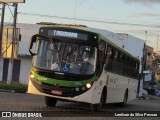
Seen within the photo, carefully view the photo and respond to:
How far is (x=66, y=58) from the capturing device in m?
17.5

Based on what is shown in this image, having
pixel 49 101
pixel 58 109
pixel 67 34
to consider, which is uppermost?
pixel 67 34

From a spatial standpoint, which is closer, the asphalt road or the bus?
the asphalt road

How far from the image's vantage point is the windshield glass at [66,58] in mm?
17531

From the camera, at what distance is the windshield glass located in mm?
17531

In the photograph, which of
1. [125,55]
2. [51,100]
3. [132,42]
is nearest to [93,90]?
[51,100]

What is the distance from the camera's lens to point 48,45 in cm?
1798

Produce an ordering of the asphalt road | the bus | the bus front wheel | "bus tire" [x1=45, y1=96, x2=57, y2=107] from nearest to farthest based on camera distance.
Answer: the asphalt road → the bus → the bus front wheel → "bus tire" [x1=45, y1=96, x2=57, y2=107]

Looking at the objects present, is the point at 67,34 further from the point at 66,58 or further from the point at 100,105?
the point at 100,105

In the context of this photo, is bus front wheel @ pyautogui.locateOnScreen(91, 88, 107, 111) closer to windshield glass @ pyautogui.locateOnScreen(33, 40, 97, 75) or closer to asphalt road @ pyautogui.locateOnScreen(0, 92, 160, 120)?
asphalt road @ pyautogui.locateOnScreen(0, 92, 160, 120)

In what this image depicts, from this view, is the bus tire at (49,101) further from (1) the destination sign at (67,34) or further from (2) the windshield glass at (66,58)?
(1) the destination sign at (67,34)

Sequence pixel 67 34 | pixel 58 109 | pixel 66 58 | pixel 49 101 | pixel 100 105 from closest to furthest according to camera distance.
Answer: pixel 66 58 → pixel 67 34 → pixel 58 109 → pixel 100 105 → pixel 49 101

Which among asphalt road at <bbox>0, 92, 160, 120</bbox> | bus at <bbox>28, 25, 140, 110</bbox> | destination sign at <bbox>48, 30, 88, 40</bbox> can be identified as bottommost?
asphalt road at <bbox>0, 92, 160, 120</bbox>

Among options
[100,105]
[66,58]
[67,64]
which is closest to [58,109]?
[100,105]

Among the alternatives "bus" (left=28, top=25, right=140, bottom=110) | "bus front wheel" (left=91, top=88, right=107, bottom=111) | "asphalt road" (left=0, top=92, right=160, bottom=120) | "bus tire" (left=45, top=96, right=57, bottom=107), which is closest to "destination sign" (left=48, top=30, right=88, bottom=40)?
"bus" (left=28, top=25, right=140, bottom=110)
